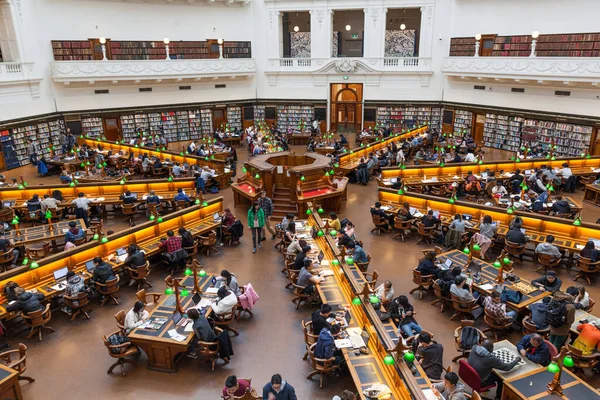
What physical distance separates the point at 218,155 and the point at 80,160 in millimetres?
5639

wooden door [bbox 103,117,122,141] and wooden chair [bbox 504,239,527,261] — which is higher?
wooden door [bbox 103,117,122,141]

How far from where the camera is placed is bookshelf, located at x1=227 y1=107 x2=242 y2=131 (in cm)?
2583

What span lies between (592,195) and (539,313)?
9.07m

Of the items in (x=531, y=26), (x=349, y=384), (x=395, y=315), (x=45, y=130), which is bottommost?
(x=349, y=384)

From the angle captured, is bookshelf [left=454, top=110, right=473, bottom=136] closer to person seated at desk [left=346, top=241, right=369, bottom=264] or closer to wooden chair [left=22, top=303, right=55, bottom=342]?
person seated at desk [left=346, top=241, right=369, bottom=264]

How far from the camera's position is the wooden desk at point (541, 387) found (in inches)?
216

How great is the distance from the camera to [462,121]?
23531 mm

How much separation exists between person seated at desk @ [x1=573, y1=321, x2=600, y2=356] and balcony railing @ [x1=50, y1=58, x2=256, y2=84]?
70.2 ft

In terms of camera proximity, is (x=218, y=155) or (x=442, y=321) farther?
(x=218, y=155)

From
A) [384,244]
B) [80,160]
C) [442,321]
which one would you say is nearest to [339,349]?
[442,321]

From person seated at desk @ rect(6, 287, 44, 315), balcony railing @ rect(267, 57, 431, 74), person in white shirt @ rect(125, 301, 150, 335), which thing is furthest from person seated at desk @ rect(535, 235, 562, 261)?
balcony railing @ rect(267, 57, 431, 74)

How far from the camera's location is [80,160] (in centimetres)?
1806

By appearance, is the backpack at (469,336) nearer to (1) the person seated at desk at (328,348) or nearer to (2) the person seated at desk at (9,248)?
(1) the person seated at desk at (328,348)

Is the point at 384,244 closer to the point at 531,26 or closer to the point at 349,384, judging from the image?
the point at 349,384
